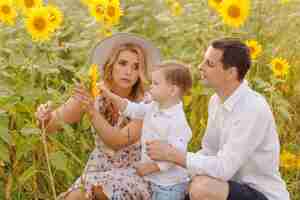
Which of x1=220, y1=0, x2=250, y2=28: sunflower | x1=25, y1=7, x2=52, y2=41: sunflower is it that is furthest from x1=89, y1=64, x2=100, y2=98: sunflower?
x1=220, y1=0, x2=250, y2=28: sunflower

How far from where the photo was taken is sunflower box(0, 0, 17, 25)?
3.79 meters

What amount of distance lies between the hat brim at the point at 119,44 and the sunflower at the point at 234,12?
63 cm

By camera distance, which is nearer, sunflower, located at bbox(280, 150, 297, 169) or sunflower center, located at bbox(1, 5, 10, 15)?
sunflower center, located at bbox(1, 5, 10, 15)

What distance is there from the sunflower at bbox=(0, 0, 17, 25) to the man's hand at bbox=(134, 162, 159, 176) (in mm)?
1010

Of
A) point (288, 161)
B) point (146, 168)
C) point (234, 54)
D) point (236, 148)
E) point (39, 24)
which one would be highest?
point (39, 24)

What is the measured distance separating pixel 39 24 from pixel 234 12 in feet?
3.38

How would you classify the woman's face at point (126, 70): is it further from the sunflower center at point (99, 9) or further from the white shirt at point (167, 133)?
the sunflower center at point (99, 9)

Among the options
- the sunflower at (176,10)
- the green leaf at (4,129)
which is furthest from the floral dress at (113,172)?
the sunflower at (176,10)

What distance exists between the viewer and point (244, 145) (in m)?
3.16

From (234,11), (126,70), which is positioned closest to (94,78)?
(126,70)

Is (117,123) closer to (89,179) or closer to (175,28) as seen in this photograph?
(89,179)

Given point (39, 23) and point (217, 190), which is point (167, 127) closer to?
point (217, 190)

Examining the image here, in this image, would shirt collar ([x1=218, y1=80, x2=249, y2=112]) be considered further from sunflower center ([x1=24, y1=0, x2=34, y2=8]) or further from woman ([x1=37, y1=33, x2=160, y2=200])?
sunflower center ([x1=24, y1=0, x2=34, y2=8])

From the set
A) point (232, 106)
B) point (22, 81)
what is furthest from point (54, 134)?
point (232, 106)
